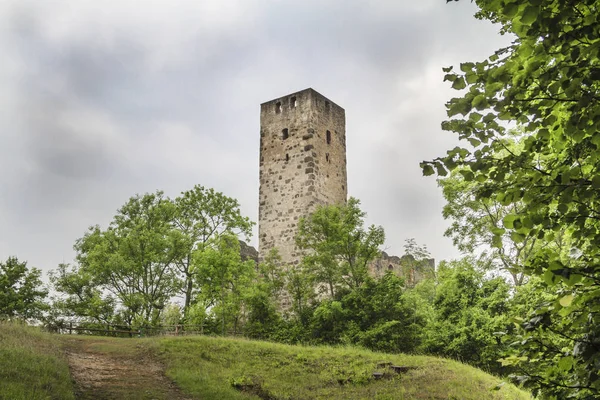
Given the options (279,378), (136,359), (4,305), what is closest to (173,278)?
(4,305)

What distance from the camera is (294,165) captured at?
24781mm

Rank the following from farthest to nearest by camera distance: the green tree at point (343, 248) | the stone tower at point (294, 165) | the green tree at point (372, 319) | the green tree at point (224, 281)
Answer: the stone tower at point (294, 165) → the green tree at point (224, 281) → the green tree at point (343, 248) → the green tree at point (372, 319)

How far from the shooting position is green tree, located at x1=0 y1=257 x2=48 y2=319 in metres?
29.3

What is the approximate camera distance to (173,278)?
95.6 ft

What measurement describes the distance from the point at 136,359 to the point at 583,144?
14352 mm

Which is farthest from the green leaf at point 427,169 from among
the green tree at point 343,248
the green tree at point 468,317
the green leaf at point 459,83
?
the green tree at point 343,248

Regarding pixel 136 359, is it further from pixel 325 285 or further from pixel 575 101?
pixel 575 101

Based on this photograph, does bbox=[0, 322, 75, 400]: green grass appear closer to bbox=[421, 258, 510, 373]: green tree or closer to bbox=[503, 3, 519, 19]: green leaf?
bbox=[503, 3, 519, 19]: green leaf

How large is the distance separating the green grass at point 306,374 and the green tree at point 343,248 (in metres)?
4.04

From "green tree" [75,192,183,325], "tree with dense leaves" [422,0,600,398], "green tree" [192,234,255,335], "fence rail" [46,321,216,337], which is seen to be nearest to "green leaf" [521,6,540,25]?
"tree with dense leaves" [422,0,600,398]

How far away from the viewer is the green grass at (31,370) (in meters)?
9.50

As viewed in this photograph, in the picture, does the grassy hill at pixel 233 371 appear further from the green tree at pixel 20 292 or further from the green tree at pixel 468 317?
the green tree at pixel 20 292

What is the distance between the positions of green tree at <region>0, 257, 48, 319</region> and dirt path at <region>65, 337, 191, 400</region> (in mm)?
13030

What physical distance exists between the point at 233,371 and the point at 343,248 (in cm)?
806
